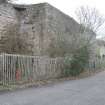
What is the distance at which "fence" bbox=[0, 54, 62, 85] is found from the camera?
1117 cm

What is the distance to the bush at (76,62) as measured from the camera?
1644 centimetres

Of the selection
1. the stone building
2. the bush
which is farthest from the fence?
the stone building

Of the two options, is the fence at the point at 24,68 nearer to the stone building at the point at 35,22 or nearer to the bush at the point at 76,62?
the bush at the point at 76,62

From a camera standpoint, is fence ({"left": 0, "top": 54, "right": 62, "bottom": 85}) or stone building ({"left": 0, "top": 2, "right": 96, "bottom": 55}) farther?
stone building ({"left": 0, "top": 2, "right": 96, "bottom": 55})

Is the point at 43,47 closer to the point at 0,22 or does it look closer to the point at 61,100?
the point at 0,22

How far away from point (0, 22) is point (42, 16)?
12.7 ft

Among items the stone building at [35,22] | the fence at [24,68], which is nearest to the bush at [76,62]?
the fence at [24,68]

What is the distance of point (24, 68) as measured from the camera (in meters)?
12.4

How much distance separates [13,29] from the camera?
652 inches

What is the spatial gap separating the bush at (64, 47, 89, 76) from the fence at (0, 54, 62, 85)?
123 centimetres

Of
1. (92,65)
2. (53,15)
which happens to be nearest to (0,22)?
(53,15)

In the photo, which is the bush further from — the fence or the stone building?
the stone building

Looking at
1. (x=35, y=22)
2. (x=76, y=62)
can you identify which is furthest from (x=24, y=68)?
(x=35, y=22)

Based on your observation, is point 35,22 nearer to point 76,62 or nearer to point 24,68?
point 76,62
